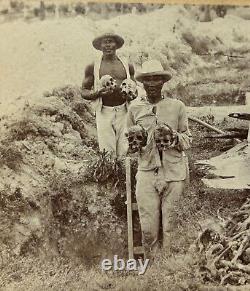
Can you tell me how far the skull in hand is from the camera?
2.05 m

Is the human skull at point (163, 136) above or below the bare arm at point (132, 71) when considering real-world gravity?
below

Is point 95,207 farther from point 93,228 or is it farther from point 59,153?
point 59,153

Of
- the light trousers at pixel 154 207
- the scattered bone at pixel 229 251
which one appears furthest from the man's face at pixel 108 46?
the scattered bone at pixel 229 251

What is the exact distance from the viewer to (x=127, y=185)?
6.81 feet

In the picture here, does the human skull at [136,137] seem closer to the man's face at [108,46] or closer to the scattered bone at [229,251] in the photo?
the man's face at [108,46]

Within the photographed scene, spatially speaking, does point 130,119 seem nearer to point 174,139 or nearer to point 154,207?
point 174,139

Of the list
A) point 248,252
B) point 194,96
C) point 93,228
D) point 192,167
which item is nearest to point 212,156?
point 192,167

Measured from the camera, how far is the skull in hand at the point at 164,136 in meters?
2.05

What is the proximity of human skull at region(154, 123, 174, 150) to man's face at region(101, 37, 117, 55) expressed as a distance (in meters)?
0.39

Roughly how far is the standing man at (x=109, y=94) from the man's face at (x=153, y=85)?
0.07 meters

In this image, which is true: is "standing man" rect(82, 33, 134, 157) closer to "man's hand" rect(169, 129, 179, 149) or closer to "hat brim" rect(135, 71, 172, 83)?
"hat brim" rect(135, 71, 172, 83)

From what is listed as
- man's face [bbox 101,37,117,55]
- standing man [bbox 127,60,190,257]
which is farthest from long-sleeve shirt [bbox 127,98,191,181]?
man's face [bbox 101,37,117,55]

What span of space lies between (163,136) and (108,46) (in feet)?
1.52

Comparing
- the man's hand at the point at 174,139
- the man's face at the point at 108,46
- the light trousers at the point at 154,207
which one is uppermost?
the man's face at the point at 108,46
